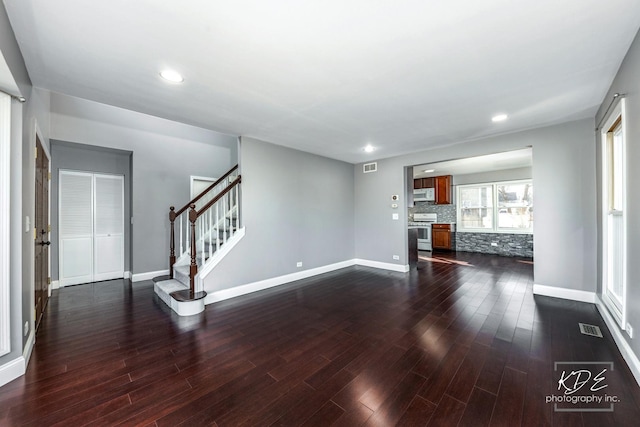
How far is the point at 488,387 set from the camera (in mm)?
1825

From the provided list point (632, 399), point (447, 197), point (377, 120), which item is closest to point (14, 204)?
point (377, 120)

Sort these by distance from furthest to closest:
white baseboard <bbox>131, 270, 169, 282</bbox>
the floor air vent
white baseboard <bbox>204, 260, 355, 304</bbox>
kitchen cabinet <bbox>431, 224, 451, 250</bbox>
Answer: kitchen cabinet <bbox>431, 224, 451, 250</bbox>, white baseboard <bbox>131, 270, 169, 282</bbox>, white baseboard <bbox>204, 260, 355, 304</bbox>, the floor air vent

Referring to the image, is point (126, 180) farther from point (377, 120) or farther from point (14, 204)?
point (377, 120)

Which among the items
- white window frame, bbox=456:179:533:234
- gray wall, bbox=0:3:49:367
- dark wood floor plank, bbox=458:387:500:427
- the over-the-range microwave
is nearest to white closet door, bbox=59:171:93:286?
gray wall, bbox=0:3:49:367

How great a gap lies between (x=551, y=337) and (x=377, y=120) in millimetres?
3108

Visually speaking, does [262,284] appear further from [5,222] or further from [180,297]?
[5,222]

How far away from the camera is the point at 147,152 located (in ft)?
16.1

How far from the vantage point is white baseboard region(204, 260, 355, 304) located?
3.71m

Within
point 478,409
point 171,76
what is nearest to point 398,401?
point 478,409

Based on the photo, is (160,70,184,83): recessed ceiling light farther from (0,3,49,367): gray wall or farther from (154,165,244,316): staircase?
(154,165,244,316): staircase

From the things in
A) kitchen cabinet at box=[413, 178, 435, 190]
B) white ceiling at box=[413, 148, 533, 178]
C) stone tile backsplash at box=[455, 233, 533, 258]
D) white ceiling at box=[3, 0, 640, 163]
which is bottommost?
stone tile backsplash at box=[455, 233, 533, 258]

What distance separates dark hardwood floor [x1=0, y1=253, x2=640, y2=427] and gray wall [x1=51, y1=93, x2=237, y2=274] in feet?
4.57

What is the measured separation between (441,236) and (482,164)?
2.69 m

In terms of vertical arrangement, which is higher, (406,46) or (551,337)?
(406,46)
